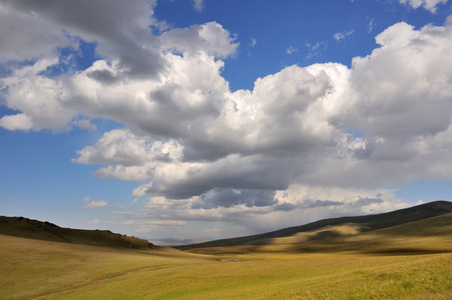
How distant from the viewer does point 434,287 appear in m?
20.7

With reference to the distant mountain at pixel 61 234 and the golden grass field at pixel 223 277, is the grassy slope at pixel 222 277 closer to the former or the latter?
the golden grass field at pixel 223 277

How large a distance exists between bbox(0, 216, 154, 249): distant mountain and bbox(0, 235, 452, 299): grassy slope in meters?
25.7

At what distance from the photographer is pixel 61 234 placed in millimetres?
105062

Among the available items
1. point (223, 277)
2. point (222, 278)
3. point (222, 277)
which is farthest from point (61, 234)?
point (222, 278)

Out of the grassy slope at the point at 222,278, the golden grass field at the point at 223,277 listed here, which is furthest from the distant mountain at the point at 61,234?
the grassy slope at the point at 222,278

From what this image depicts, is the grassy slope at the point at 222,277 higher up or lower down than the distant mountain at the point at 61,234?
lower down

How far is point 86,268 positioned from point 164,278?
20.3 metres

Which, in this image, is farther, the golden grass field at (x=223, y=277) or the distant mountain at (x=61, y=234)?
the distant mountain at (x=61, y=234)

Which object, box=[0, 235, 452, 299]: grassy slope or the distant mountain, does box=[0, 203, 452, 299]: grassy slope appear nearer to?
box=[0, 235, 452, 299]: grassy slope

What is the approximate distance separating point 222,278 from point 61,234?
3360 inches

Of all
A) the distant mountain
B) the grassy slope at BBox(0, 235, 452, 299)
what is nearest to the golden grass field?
the grassy slope at BBox(0, 235, 452, 299)

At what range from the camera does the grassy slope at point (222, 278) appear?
22734mm

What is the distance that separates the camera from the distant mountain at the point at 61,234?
95625 mm

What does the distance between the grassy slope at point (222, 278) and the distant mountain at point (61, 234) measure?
84.4ft
